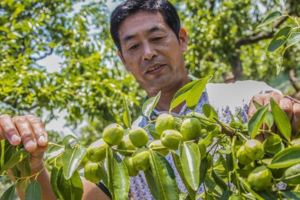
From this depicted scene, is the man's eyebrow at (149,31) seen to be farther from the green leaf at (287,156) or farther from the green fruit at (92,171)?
the green leaf at (287,156)

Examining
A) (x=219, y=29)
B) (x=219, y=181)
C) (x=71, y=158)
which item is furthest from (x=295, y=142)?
(x=219, y=29)

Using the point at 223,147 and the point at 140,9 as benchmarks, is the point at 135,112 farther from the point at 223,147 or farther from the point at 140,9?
the point at 223,147

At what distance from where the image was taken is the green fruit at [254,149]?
2.44 feet

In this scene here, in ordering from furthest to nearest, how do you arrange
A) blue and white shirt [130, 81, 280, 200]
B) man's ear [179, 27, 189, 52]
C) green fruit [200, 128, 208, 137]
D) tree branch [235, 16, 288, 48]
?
tree branch [235, 16, 288, 48], man's ear [179, 27, 189, 52], blue and white shirt [130, 81, 280, 200], green fruit [200, 128, 208, 137]

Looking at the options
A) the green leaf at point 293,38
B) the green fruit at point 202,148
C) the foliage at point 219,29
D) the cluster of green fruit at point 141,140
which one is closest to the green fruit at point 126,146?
the cluster of green fruit at point 141,140

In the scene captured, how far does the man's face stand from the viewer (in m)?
1.72

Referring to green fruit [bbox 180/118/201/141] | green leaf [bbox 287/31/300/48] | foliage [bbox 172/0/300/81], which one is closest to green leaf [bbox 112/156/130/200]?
green fruit [bbox 180/118/201/141]

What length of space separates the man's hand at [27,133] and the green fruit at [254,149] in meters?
0.38

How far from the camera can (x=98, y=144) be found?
0.83m

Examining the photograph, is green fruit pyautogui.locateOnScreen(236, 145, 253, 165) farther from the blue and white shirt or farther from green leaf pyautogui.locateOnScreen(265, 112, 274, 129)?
the blue and white shirt

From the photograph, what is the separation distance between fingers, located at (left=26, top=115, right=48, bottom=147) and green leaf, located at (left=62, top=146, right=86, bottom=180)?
11 cm

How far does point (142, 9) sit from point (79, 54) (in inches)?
138

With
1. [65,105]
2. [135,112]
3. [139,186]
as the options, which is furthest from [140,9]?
[135,112]

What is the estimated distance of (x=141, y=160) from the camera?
0.78 metres
